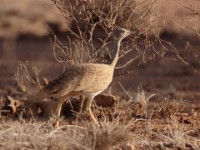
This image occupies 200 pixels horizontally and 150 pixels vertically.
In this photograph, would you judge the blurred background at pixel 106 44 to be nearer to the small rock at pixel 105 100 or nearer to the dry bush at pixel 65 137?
the small rock at pixel 105 100

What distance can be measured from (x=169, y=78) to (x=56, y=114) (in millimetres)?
6654

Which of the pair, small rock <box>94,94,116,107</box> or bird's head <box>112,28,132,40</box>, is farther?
small rock <box>94,94,116,107</box>

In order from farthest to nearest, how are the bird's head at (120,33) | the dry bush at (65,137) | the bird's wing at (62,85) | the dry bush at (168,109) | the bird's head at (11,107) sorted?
the bird's head at (11,107), the dry bush at (168,109), the bird's head at (120,33), the bird's wing at (62,85), the dry bush at (65,137)

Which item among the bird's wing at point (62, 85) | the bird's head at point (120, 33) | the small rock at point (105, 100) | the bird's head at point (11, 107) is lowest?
the bird's head at point (11, 107)

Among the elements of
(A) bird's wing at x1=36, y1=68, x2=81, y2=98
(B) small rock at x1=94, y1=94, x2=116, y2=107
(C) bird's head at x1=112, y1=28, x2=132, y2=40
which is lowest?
(B) small rock at x1=94, y1=94, x2=116, y2=107

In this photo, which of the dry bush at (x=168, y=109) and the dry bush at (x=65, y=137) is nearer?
the dry bush at (x=65, y=137)

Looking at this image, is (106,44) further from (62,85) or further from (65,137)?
(65,137)

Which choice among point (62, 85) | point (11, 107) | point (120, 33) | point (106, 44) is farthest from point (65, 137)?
point (106, 44)

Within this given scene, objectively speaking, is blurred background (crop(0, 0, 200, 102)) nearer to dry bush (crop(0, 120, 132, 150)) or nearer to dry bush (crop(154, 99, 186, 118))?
dry bush (crop(154, 99, 186, 118))

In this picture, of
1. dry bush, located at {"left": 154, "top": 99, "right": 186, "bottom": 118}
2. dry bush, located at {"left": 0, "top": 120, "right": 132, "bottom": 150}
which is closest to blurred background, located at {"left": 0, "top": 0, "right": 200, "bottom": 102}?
dry bush, located at {"left": 154, "top": 99, "right": 186, "bottom": 118}

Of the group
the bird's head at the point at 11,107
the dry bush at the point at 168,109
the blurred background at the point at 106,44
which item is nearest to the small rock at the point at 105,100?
the blurred background at the point at 106,44

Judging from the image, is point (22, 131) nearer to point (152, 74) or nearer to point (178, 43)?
point (152, 74)

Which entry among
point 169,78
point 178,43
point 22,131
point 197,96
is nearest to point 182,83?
point 169,78

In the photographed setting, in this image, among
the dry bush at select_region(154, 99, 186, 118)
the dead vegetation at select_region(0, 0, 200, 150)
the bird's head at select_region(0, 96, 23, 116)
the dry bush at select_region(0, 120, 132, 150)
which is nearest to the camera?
the dry bush at select_region(0, 120, 132, 150)
